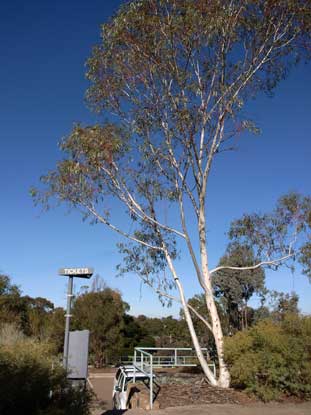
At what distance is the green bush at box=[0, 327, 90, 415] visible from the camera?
5535mm

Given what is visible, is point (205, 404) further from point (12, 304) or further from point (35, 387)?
point (12, 304)

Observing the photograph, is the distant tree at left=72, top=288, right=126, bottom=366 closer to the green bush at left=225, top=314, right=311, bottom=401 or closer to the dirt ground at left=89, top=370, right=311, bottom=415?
the dirt ground at left=89, top=370, right=311, bottom=415

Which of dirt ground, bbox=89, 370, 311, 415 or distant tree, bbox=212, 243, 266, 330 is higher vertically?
distant tree, bbox=212, 243, 266, 330

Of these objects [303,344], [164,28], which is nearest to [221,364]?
[303,344]

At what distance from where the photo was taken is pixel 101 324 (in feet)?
108

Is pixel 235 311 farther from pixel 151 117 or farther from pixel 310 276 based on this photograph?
pixel 151 117

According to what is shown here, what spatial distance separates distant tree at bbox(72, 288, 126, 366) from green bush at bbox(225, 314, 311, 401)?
72.8 feet

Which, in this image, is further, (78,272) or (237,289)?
(237,289)

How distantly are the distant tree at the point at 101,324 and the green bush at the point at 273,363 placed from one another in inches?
874

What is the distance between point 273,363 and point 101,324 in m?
23.5

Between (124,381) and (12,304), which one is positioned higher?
(12,304)

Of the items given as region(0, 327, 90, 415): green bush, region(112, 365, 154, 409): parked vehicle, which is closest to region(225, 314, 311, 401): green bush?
region(112, 365, 154, 409): parked vehicle

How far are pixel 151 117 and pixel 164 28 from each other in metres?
2.97

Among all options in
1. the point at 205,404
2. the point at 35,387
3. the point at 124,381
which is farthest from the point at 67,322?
the point at 124,381
